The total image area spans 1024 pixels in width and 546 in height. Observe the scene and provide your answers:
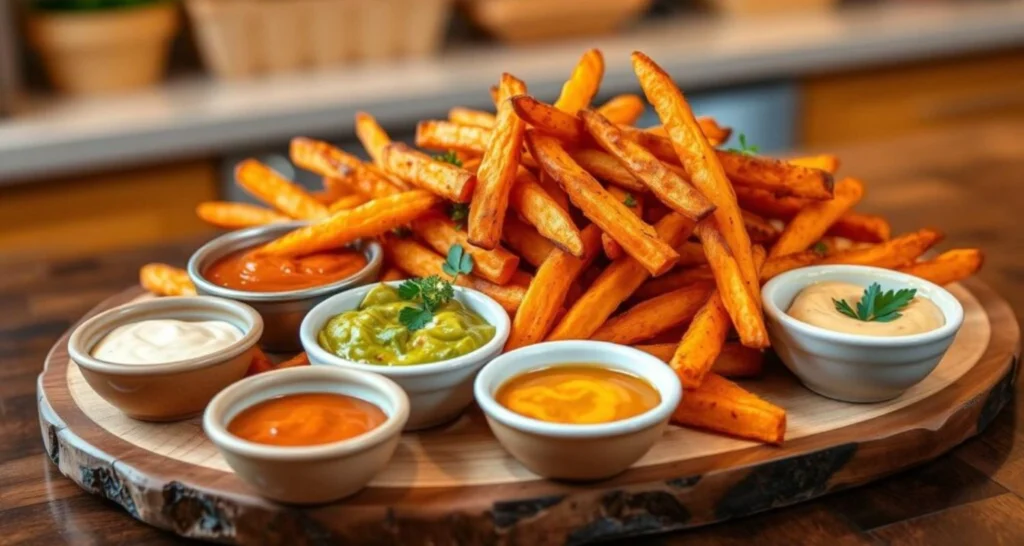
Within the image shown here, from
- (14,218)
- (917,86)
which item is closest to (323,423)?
(14,218)

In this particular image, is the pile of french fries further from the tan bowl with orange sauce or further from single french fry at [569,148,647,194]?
the tan bowl with orange sauce

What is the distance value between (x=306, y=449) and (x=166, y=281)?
1041 mm

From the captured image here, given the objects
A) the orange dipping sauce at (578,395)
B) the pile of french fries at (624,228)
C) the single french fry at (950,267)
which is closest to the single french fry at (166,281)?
the pile of french fries at (624,228)

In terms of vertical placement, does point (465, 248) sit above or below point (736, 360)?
above

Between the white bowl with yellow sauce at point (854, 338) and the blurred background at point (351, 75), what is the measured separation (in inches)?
73.3

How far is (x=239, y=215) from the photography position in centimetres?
277

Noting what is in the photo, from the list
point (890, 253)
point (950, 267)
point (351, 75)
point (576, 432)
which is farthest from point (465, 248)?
point (351, 75)

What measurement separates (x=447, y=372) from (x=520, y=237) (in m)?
0.41

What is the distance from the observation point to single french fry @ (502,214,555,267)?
7.28ft

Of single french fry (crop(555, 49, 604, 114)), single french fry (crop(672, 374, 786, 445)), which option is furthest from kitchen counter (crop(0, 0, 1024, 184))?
single french fry (crop(672, 374, 786, 445))

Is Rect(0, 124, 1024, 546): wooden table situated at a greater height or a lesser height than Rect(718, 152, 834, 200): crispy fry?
lesser

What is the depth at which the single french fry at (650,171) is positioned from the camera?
2039mm

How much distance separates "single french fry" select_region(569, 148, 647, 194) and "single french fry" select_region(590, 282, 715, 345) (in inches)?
8.4

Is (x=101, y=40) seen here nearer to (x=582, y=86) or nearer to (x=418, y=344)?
(x=582, y=86)
